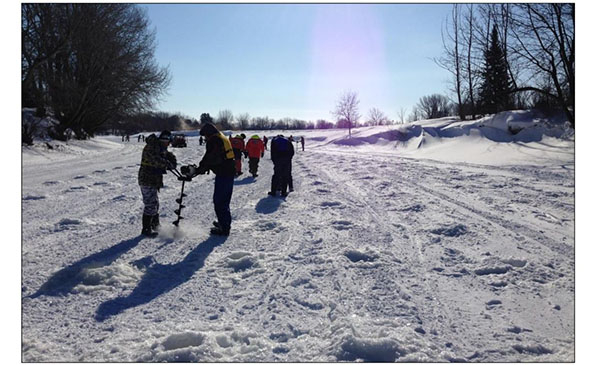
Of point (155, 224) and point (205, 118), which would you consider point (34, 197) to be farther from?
point (205, 118)

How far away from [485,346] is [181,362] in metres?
2.28

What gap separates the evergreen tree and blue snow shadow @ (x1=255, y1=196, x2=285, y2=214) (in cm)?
2267

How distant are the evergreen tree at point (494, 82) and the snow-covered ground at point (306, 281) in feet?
71.5

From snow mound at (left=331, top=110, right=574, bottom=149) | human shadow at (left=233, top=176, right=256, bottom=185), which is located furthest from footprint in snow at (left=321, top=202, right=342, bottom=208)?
snow mound at (left=331, top=110, right=574, bottom=149)

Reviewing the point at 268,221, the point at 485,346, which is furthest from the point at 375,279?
the point at 268,221

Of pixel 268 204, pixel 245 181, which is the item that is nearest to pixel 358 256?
pixel 268 204

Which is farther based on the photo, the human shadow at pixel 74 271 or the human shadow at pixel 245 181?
the human shadow at pixel 245 181

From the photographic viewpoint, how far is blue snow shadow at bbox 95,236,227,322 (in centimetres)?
328

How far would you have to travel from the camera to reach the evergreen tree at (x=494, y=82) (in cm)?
2603

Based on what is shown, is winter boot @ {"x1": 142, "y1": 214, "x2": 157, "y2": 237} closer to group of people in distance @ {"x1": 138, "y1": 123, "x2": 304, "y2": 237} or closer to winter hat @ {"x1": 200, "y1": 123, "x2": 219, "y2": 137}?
group of people in distance @ {"x1": 138, "y1": 123, "x2": 304, "y2": 237}

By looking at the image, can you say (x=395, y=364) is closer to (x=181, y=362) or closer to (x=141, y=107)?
(x=181, y=362)

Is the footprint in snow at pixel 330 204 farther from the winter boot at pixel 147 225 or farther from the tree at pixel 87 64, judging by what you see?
the tree at pixel 87 64

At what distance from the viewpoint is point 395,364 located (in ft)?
8.23

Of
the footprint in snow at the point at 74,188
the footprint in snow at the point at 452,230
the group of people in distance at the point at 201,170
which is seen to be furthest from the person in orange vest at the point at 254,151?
the footprint in snow at the point at 452,230
